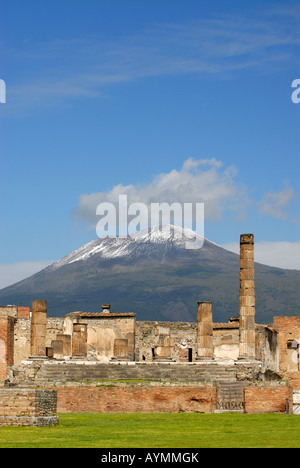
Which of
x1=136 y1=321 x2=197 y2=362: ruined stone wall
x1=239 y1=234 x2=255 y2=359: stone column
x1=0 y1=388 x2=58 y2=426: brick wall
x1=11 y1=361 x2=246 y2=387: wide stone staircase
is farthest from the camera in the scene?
x1=136 y1=321 x2=197 y2=362: ruined stone wall

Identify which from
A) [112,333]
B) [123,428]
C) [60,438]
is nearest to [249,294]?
[112,333]

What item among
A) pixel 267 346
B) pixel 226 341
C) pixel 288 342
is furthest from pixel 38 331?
pixel 288 342

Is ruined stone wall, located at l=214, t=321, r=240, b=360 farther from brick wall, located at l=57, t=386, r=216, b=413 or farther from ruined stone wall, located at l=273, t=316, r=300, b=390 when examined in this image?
brick wall, located at l=57, t=386, r=216, b=413

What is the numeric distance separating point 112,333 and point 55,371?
53.2 ft

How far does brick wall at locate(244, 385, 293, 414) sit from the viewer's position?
30016mm

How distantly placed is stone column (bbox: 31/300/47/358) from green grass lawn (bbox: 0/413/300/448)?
1234cm

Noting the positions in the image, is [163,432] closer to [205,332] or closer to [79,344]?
[205,332]

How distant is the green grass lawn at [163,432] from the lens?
1953 centimetres

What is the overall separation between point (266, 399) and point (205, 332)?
13408 millimetres

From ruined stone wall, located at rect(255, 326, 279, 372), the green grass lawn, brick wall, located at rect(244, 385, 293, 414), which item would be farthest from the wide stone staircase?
ruined stone wall, located at rect(255, 326, 279, 372)

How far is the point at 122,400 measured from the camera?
33688 mm

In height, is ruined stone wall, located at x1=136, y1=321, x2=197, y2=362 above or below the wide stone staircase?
above

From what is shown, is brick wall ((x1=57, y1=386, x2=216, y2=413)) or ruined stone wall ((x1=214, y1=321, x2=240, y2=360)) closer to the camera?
brick wall ((x1=57, y1=386, x2=216, y2=413))
